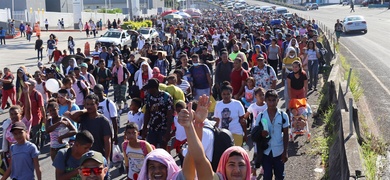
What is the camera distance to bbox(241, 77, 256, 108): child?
11328 millimetres

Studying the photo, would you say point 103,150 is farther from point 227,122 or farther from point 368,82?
point 368,82

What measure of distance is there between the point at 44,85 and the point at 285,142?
7.09 meters

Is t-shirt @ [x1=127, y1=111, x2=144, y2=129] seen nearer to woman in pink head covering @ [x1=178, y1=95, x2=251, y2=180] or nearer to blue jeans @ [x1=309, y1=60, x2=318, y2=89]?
woman in pink head covering @ [x1=178, y1=95, x2=251, y2=180]

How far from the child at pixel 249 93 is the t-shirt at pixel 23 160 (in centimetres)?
528

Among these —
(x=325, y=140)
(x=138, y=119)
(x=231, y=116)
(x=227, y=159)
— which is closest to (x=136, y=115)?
(x=138, y=119)

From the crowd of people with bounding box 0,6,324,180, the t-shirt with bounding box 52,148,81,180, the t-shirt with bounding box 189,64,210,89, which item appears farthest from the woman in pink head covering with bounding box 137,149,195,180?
the t-shirt with bounding box 189,64,210,89

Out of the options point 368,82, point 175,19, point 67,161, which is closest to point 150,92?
point 67,161

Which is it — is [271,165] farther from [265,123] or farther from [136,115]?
[136,115]

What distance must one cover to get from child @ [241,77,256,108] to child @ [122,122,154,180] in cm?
462

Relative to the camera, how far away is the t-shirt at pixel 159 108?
884cm

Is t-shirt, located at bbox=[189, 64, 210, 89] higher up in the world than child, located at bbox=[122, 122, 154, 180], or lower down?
higher up

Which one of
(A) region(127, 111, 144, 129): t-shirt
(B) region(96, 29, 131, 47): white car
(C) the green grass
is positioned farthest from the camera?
(B) region(96, 29, 131, 47): white car

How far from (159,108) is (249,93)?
297 cm

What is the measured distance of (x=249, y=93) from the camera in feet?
37.3
